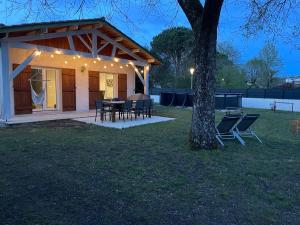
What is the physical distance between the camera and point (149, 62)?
13.2 meters

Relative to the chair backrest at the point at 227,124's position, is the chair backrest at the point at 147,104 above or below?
above

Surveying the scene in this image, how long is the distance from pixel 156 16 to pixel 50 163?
149 inches

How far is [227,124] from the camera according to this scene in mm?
5824

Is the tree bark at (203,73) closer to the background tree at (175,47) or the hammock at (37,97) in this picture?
the hammock at (37,97)

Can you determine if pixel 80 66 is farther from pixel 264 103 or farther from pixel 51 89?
pixel 264 103

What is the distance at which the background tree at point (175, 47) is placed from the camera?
92.8 feet

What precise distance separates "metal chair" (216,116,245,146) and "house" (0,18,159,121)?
19.8 ft

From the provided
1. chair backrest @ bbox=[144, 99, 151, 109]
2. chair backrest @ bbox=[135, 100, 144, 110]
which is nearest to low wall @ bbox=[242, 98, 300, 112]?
chair backrest @ bbox=[144, 99, 151, 109]

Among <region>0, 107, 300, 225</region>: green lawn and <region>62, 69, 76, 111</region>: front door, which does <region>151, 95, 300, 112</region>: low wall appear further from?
<region>62, 69, 76, 111</region>: front door

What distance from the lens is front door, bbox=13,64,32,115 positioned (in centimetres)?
924

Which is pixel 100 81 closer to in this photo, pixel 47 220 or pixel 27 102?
pixel 27 102

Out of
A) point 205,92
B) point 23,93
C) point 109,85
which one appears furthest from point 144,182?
point 109,85

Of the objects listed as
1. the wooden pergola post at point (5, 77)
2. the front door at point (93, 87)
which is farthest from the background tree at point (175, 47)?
the wooden pergola post at point (5, 77)

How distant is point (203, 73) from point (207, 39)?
65cm
